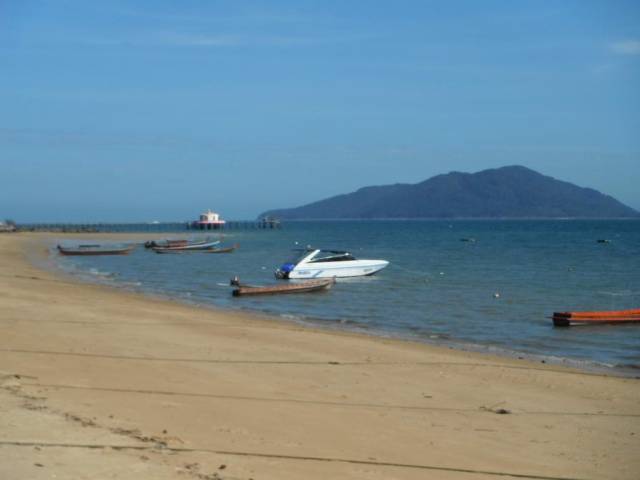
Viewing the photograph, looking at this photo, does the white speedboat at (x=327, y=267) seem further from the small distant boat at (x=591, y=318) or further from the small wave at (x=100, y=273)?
the small distant boat at (x=591, y=318)

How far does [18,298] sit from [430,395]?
53.4ft

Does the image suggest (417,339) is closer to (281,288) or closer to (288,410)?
(288,410)

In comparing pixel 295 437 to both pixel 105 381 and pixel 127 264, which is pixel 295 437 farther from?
pixel 127 264

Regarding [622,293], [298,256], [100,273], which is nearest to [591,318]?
[622,293]

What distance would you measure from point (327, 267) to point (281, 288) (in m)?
7.95

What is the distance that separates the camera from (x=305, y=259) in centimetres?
4238

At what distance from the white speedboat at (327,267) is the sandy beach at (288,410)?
22540 millimetres

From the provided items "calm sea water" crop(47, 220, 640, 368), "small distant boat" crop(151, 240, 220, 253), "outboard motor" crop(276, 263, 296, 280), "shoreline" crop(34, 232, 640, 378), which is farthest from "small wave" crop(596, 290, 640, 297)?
"small distant boat" crop(151, 240, 220, 253)

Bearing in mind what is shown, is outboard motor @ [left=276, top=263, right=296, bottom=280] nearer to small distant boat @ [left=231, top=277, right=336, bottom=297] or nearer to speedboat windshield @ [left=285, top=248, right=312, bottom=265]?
speedboat windshield @ [left=285, top=248, right=312, bottom=265]

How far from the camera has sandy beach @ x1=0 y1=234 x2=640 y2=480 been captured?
7.79m

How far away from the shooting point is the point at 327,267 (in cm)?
4228

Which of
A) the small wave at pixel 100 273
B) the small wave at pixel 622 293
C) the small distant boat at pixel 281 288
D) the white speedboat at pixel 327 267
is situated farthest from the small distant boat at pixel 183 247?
the small wave at pixel 622 293

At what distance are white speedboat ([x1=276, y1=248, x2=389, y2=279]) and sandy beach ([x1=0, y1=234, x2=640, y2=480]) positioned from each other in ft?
74.0

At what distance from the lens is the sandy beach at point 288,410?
779 centimetres
